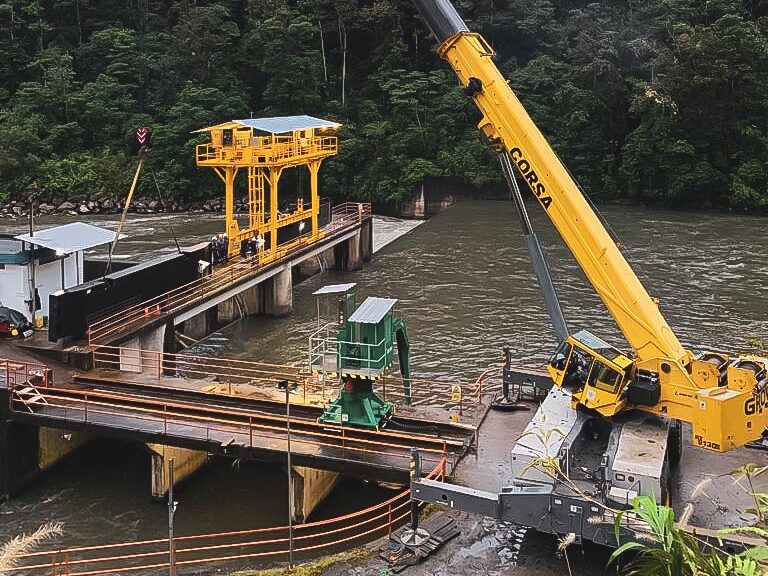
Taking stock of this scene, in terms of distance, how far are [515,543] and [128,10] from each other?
78000 mm

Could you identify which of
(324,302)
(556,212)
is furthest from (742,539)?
(324,302)

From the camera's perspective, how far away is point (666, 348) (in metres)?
13.4

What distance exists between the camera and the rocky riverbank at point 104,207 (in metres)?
62.1

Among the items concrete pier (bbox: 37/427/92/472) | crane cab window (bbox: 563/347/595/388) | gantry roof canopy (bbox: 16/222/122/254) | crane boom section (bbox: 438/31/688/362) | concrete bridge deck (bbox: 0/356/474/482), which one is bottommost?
concrete pier (bbox: 37/427/92/472)

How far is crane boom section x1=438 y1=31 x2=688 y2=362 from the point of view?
13734 mm

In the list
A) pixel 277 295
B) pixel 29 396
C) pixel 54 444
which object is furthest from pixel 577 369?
pixel 277 295

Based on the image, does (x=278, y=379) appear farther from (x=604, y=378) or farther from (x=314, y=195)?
(x=314, y=195)

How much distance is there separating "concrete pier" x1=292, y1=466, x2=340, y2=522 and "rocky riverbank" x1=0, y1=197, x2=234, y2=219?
48.2 meters

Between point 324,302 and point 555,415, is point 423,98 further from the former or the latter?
Result: point 555,415

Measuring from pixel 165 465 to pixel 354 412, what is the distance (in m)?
4.01

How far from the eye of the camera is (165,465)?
1692 centimetres

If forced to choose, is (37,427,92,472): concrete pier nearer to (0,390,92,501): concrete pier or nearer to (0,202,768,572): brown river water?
(0,390,92,501): concrete pier

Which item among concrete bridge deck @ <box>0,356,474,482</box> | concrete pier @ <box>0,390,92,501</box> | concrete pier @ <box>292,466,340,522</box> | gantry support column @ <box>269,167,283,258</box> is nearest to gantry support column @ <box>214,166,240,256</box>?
gantry support column @ <box>269,167,283,258</box>

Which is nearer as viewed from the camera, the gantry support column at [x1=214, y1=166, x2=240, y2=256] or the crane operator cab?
the crane operator cab
